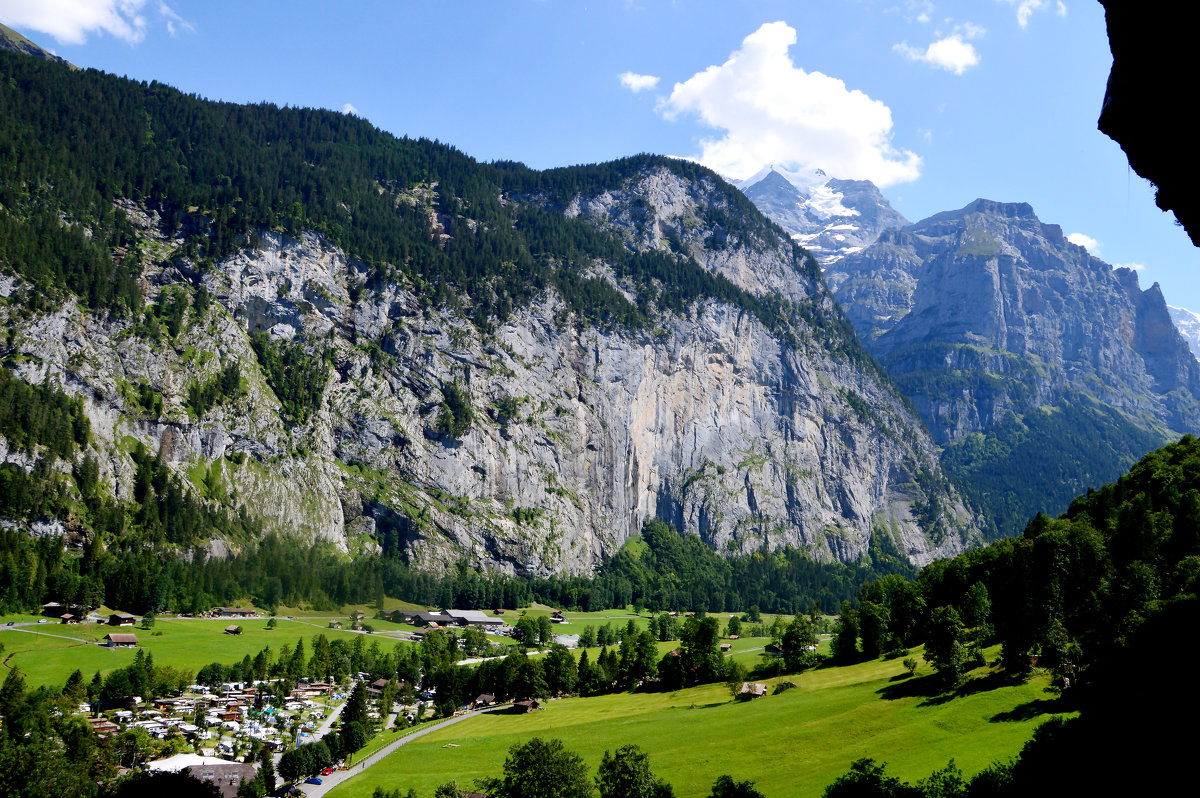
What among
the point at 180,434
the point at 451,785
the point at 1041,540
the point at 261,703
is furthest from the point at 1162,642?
the point at 180,434

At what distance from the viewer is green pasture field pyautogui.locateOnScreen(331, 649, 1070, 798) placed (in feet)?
182

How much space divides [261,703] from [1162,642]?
311 ft

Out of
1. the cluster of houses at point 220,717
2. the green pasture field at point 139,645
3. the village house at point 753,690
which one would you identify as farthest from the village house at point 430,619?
the village house at point 753,690

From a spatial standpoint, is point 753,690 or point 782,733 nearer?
point 782,733

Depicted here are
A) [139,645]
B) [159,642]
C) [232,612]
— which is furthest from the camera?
[232,612]

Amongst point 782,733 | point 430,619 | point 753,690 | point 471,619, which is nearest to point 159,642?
point 430,619

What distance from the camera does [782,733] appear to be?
67.9m

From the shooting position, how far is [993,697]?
204 feet

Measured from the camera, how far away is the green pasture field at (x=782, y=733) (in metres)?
55.6

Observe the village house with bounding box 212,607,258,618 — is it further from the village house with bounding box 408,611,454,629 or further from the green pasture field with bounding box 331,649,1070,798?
the green pasture field with bounding box 331,649,1070,798

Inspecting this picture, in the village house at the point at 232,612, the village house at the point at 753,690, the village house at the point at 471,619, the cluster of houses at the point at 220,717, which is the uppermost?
the village house at the point at 232,612

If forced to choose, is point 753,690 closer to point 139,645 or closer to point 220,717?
point 220,717

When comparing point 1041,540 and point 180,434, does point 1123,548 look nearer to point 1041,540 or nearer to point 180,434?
point 1041,540

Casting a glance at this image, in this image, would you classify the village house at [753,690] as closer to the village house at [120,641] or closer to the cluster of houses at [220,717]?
the cluster of houses at [220,717]
